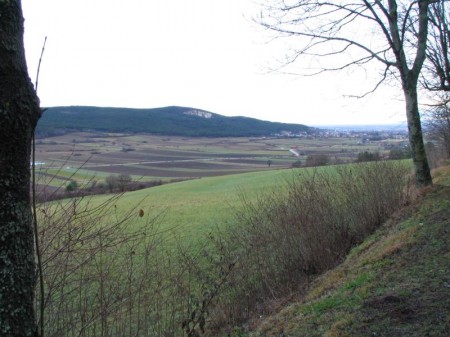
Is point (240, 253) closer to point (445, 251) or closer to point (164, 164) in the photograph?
point (445, 251)

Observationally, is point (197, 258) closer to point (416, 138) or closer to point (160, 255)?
point (160, 255)

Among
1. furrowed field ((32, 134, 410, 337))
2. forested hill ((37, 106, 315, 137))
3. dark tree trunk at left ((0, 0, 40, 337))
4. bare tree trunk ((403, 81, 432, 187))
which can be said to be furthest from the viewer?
forested hill ((37, 106, 315, 137))

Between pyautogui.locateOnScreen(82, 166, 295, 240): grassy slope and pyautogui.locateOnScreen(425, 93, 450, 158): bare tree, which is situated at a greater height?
pyautogui.locateOnScreen(425, 93, 450, 158): bare tree

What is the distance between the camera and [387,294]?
5.43m

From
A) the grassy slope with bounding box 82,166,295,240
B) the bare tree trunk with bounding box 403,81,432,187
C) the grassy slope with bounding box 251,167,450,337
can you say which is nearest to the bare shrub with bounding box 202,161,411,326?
the bare tree trunk with bounding box 403,81,432,187

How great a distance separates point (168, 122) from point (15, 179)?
175702 millimetres

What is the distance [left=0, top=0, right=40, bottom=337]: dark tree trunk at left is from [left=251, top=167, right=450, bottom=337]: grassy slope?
3776 mm

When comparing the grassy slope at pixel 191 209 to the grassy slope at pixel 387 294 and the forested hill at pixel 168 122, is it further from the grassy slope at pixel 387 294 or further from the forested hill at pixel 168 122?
the forested hill at pixel 168 122

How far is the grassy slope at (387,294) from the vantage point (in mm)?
4590

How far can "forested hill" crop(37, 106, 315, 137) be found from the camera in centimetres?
15475

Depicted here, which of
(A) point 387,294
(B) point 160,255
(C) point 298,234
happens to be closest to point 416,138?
(C) point 298,234

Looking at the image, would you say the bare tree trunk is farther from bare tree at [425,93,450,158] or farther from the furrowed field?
bare tree at [425,93,450,158]

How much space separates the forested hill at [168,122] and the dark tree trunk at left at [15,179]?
145 m

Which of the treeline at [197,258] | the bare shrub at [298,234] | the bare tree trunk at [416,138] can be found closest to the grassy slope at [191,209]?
the bare shrub at [298,234]
